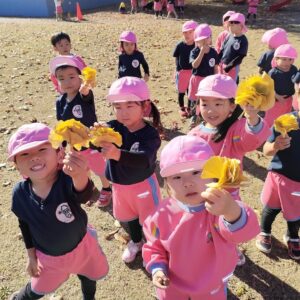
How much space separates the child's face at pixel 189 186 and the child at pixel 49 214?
2.02 feet

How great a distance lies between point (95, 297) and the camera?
3.71 m

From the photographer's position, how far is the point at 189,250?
2.42 m

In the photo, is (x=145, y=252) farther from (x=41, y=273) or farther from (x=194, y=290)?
(x=41, y=273)

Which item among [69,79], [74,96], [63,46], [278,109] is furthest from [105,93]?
[69,79]

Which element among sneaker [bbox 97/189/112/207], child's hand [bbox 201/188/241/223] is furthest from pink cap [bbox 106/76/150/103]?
sneaker [bbox 97/189/112/207]

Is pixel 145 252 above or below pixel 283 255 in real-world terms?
above

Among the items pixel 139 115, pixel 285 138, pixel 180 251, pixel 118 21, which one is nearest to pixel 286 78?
pixel 285 138

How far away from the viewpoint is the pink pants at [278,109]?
6.01 meters

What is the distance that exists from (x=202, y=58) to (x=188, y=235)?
4.86 m

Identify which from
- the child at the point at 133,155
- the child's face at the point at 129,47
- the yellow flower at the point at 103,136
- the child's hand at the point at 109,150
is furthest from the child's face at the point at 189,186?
the child's face at the point at 129,47

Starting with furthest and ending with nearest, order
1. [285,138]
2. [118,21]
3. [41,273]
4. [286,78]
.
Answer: [118,21] → [286,78] → [285,138] → [41,273]

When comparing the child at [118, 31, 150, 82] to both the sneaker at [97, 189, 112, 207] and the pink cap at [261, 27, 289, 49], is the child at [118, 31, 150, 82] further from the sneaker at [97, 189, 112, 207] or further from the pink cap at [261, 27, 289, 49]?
the sneaker at [97, 189, 112, 207]

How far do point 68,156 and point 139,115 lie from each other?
48.3 inches

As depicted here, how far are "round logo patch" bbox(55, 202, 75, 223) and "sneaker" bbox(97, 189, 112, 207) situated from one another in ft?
7.12
